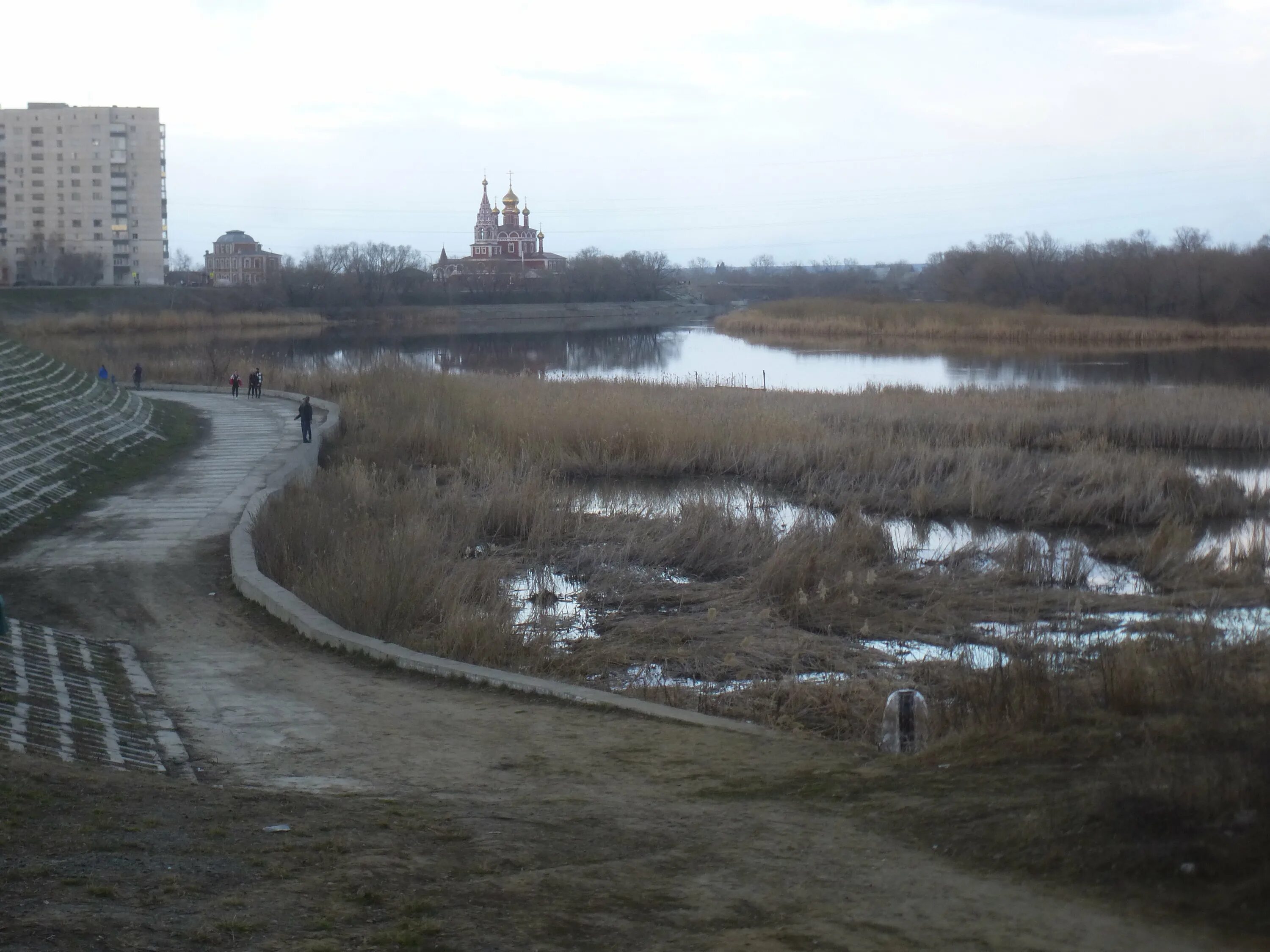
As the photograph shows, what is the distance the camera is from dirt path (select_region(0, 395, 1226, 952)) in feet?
14.5

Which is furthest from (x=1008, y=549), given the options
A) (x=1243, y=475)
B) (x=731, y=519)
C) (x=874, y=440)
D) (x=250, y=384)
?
(x=250, y=384)

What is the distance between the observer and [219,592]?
1197 cm

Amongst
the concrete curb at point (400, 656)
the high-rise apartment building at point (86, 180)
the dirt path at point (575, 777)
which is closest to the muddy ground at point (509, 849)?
the dirt path at point (575, 777)

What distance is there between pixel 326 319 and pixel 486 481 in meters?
71.7

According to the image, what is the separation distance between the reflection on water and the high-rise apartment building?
64.4m

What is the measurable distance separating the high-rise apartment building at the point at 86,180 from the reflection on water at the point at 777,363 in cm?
6440

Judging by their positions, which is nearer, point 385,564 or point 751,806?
point 751,806

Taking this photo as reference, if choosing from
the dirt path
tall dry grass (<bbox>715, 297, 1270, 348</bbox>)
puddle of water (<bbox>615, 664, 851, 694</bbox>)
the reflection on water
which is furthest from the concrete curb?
tall dry grass (<bbox>715, 297, 1270, 348</bbox>)

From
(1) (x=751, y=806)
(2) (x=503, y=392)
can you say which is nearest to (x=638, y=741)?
(1) (x=751, y=806)

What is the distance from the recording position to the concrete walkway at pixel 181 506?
13828 mm

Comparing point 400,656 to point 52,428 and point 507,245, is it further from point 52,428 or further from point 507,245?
point 507,245

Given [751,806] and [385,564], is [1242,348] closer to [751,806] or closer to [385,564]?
[385,564]

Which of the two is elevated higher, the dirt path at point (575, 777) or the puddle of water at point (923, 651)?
the dirt path at point (575, 777)

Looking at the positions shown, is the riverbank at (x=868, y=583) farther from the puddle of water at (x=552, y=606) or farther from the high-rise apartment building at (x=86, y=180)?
the high-rise apartment building at (x=86, y=180)
